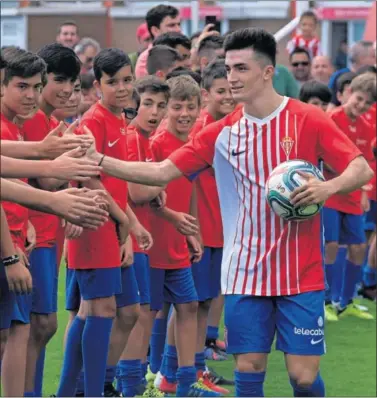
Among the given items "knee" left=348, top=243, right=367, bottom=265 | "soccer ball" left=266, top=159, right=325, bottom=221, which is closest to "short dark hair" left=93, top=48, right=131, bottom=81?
"soccer ball" left=266, top=159, right=325, bottom=221

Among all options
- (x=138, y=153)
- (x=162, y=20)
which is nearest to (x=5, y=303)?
(x=138, y=153)

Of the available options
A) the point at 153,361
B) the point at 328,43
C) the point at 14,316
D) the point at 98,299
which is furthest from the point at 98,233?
the point at 328,43

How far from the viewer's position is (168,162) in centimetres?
701

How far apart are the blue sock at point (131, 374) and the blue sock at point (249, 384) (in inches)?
58.8

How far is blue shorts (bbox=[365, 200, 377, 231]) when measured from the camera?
44.2ft

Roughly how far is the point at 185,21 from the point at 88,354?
84.6ft

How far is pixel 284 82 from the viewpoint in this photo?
45.3 feet

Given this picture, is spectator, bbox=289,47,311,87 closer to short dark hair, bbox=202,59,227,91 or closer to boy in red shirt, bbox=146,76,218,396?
short dark hair, bbox=202,59,227,91

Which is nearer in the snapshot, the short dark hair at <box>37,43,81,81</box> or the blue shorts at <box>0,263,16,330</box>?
the blue shorts at <box>0,263,16,330</box>

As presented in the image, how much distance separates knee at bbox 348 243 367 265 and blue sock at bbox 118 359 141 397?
13.6ft

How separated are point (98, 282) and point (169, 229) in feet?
3.92

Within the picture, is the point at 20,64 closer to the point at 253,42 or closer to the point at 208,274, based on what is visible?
the point at 253,42

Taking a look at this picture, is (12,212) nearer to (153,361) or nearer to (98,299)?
(98,299)

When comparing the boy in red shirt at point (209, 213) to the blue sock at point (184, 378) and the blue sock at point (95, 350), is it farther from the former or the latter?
the blue sock at point (95, 350)
